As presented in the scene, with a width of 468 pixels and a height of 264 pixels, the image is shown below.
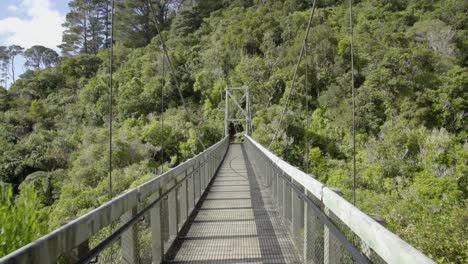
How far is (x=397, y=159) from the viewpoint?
1975 centimetres

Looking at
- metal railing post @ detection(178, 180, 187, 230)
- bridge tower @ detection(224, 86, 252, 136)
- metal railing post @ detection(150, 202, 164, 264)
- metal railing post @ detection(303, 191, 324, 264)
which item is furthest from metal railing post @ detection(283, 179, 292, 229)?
bridge tower @ detection(224, 86, 252, 136)

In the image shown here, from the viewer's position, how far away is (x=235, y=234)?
3621mm

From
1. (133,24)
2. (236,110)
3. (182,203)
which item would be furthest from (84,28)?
(182,203)

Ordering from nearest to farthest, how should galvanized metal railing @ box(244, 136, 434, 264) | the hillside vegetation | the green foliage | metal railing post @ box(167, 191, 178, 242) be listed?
galvanized metal railing @ box(244, 136, 434, 264), the green foliage, metal railing post @ box(167, 191, 178, 242), the hillside vegetation

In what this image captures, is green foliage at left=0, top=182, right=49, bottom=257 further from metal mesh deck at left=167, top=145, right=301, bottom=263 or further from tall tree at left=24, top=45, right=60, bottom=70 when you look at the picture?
tall tree at left=24, top=45, right=60, bottom=70

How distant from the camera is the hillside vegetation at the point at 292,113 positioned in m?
15.1

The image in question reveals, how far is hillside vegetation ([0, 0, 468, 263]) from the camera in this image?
15.1 meters

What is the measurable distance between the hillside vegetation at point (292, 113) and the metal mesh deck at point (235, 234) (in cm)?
127

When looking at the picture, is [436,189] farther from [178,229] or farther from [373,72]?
[178,229]

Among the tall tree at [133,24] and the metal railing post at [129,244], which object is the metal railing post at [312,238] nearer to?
the metal railing post at [129,244]

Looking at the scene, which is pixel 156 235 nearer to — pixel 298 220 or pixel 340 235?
pixel 298 220

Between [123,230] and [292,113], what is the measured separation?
2715cm

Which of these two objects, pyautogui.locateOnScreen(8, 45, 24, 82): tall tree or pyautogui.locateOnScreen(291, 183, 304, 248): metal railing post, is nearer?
pyautogui.locateOnScreen(291, 183, 304, 248): metal railing post

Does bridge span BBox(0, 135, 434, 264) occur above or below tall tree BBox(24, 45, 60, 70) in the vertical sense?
below
